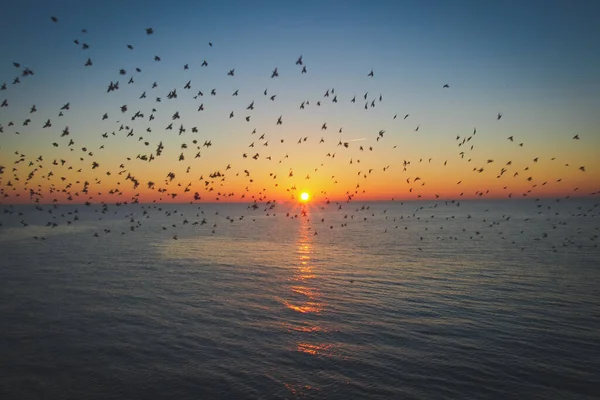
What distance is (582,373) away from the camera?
20812 mm

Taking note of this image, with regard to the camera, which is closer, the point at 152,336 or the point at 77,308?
the point at 152,336

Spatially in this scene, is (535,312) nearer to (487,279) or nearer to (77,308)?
(487,279)

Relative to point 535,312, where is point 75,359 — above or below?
below

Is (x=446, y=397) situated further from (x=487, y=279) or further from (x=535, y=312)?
(x=487, y=279)

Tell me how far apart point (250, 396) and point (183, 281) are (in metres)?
28.3

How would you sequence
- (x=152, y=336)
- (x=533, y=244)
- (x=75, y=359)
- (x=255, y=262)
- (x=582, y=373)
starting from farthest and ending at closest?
1. (x=533, y=244)
2. (x=255, y=262)
3. (x=152, y=336)
4. (x=75, y=359)
5. (x=582, y=373)

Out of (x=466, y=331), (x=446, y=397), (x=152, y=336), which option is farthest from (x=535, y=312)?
(x=152, y=336)

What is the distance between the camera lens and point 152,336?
2686cm

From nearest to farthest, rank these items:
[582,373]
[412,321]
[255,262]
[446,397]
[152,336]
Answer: [446,397] → [582,373] → [152,336] → [412,321] → [255,262]

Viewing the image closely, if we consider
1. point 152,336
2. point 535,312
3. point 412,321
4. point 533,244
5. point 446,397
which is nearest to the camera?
point 446,397

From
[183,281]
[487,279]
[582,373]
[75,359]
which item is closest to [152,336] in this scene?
[75,359]

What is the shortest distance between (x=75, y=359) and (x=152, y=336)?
502 cm

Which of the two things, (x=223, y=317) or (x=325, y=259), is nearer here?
(x=223, y=317)

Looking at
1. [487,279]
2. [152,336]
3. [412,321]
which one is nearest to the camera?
[152,336]
